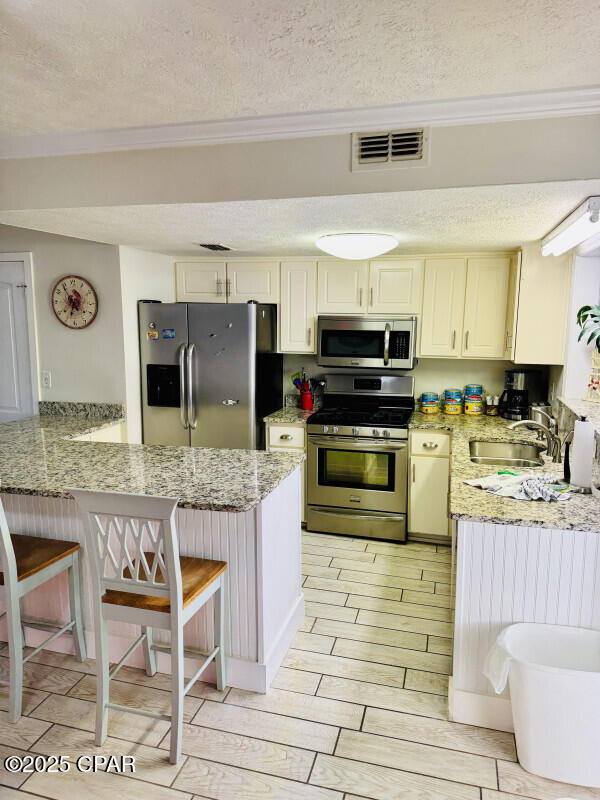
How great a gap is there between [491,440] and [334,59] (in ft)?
8.30

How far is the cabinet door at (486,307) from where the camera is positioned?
3.84 meters

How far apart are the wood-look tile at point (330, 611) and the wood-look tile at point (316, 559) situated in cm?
52

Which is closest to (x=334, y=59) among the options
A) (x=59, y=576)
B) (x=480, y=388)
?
(x=59, y=576)

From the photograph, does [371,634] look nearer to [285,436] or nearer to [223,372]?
[285,436]

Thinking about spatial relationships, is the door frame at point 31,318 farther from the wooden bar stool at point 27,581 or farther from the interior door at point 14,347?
the wooden bar stool at point 27,581

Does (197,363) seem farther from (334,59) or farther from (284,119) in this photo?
(334,59)

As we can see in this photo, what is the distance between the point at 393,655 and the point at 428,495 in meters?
1.46

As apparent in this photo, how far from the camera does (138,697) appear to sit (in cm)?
224

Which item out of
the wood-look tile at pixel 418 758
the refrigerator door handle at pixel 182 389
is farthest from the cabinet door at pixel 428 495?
the wood-look tile at pixel 418 758

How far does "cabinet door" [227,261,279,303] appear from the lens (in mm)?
4234

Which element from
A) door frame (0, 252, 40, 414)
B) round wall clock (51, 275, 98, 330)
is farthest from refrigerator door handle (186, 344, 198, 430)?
door frame (0, 252, 40, 414)

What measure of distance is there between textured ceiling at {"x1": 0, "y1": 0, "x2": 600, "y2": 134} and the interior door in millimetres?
2138

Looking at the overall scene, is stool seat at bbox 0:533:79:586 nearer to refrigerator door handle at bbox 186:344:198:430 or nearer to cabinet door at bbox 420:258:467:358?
refrigerator door handle at bbox 186:344:198:430

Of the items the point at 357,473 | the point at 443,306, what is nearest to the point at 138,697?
the point at 357,473
